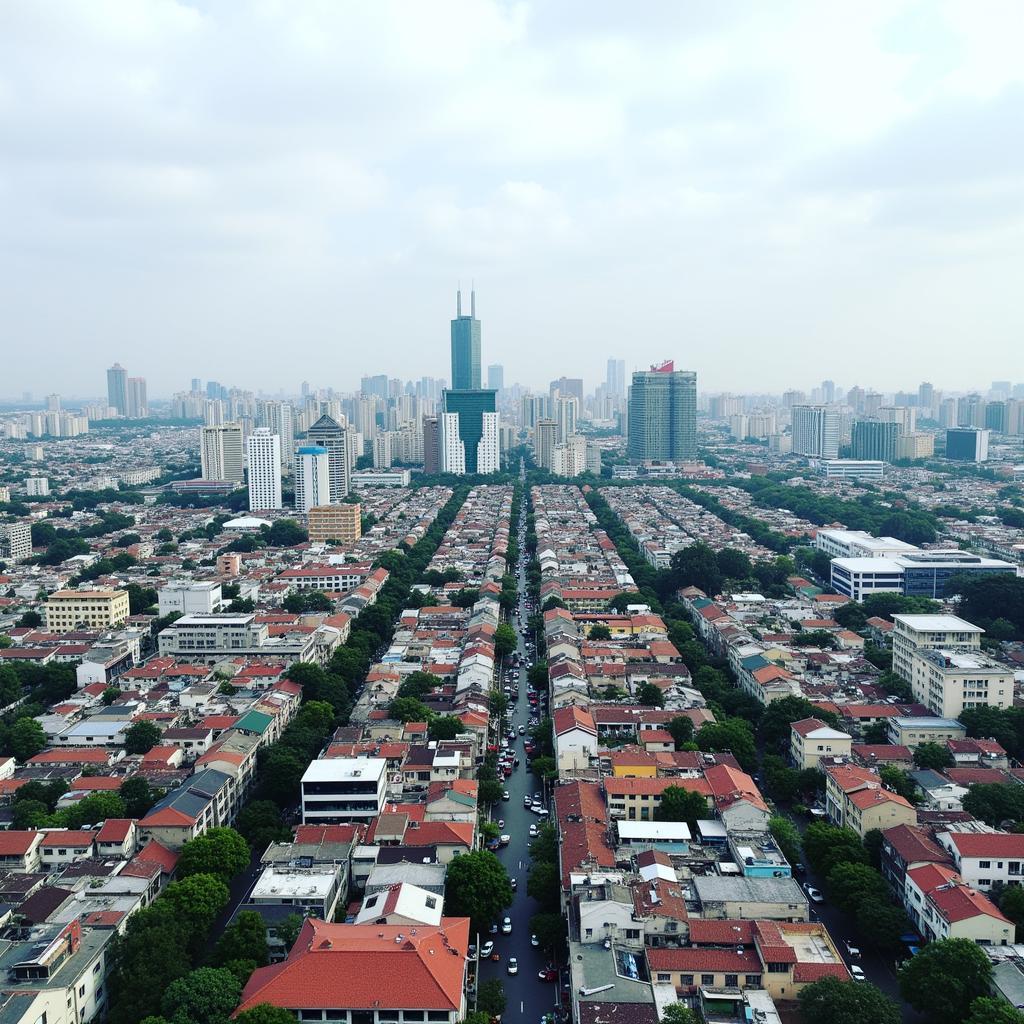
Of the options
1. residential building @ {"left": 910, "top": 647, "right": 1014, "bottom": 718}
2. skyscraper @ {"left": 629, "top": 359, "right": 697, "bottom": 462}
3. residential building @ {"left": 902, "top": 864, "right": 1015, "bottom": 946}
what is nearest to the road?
residential building @ {"left": 902, "top": 864, "right": 1015, "bottom": 946}

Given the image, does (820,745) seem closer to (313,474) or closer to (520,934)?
(520,934)

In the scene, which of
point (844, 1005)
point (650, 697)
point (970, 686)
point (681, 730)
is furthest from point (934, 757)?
point (844, 1005)

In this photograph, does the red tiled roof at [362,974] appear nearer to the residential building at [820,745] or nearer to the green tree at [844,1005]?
the green tree at [844,1005]

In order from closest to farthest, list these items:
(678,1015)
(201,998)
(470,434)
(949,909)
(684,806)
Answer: (678,1015), (201,998), (949,909), (684,806), (470,434)

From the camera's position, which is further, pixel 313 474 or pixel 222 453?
pixel 222 453

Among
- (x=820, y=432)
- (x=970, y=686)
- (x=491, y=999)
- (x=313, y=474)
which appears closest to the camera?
(x=491, y=999)

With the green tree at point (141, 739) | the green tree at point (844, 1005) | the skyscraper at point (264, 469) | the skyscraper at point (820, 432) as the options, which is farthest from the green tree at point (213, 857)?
the skyscraper at point (820, 432)
